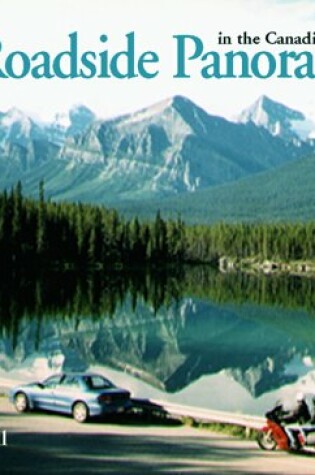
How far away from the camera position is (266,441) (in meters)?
17.9

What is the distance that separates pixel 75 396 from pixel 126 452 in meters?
3.56

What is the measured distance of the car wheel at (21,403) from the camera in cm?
2164

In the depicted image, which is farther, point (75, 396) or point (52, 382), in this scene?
point (52, 382)

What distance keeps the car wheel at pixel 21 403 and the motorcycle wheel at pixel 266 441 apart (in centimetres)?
671

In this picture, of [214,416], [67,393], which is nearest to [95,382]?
[67,393]

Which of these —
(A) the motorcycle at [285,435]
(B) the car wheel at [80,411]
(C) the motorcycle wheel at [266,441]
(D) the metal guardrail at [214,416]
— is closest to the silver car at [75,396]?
(B) the car wheel at [80,411]

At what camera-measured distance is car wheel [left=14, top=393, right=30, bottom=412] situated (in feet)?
71.0

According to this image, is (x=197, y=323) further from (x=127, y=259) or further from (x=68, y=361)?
(x=127, y=259)

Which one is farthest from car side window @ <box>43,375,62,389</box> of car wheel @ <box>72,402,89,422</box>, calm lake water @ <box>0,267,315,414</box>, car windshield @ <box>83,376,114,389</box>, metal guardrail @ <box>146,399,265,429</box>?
calm lake water @ <box>0,267,315,414</box>

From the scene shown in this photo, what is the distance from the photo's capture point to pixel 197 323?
68.2 metres

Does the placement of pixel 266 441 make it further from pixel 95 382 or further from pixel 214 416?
pixel 95 382

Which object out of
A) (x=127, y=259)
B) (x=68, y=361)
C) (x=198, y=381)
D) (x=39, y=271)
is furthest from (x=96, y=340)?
(x=127, y=259)

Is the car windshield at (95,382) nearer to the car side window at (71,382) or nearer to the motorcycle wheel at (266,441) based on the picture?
Answer: the car side window at (71,382)

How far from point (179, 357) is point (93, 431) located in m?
29.4
